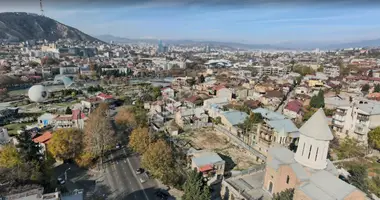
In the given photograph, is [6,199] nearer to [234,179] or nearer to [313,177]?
[234,179]

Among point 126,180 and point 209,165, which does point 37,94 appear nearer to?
point 126,180

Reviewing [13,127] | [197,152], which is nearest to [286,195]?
[197,152]

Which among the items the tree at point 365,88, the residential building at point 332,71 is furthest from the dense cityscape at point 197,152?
the residential building at point 332,71

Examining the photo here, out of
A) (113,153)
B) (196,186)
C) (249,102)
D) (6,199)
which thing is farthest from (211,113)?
(6,199)

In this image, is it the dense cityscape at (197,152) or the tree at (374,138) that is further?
the tree at (374,138)

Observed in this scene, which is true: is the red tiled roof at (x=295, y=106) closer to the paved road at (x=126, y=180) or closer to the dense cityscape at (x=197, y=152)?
the dense cityscape at (x=197, y=152)

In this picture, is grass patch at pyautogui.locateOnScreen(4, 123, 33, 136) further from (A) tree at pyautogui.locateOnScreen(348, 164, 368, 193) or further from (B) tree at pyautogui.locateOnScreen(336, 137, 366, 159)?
(B) tree at pyautogui.locateOnScreen(336, 137, 366, 159)
